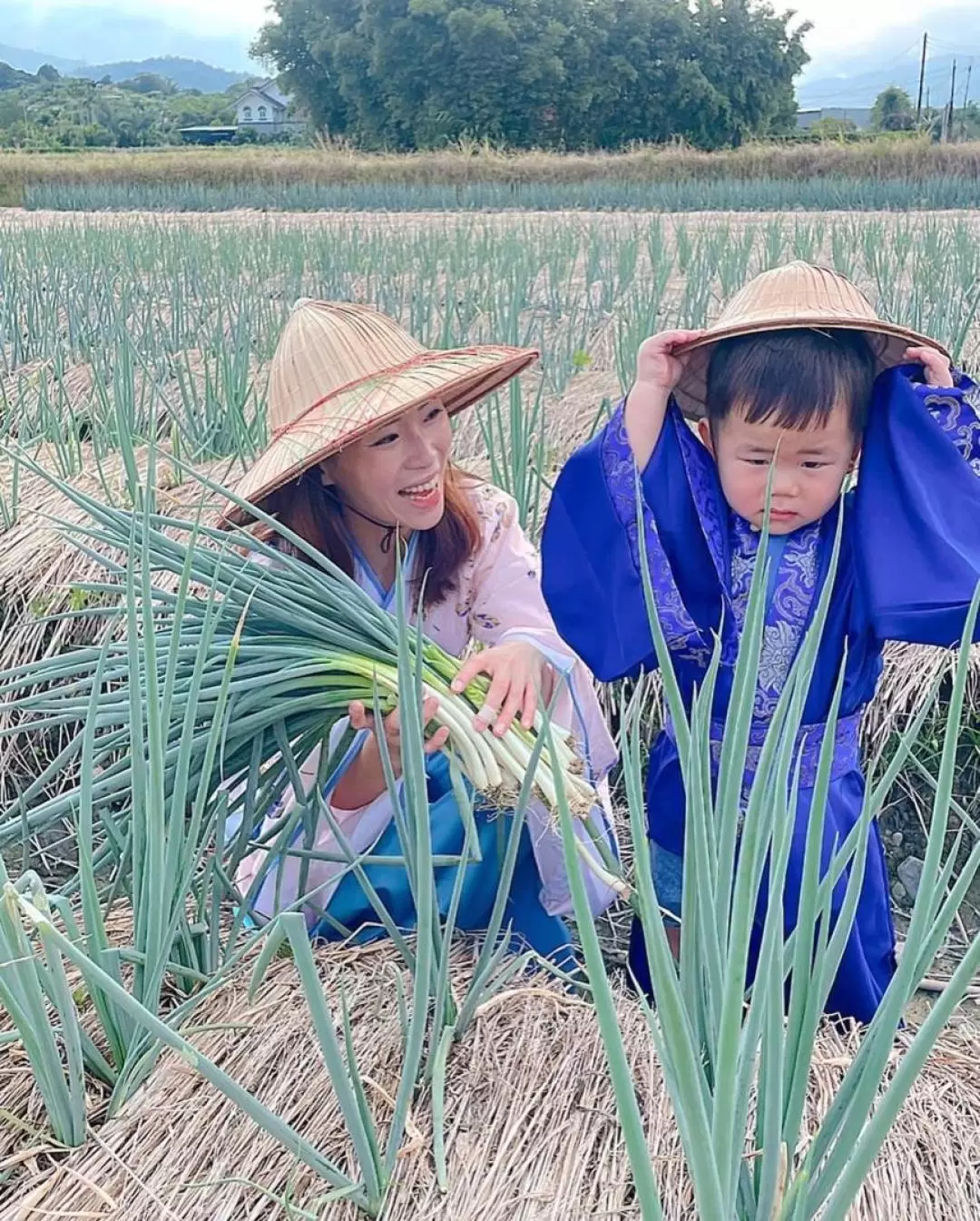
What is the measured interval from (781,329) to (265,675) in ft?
2.10

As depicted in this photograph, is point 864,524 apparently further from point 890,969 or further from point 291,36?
point 291,36

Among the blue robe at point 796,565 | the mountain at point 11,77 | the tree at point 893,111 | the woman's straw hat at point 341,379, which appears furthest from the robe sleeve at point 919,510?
the mountain at point 11,77

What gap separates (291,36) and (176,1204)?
32.0 metres

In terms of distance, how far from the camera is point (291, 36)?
93.4 feet

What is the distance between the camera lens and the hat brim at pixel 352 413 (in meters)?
1.21

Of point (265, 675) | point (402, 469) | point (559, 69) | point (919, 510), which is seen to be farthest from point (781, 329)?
point (559, 69)

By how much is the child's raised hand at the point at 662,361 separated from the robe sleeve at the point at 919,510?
0.73 feet

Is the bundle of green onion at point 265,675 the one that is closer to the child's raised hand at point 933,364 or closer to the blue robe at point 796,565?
the blue robe at point 796,565

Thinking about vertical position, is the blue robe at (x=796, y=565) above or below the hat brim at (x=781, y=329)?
below

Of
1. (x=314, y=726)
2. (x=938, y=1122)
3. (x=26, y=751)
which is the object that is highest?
(x=314, y=726)

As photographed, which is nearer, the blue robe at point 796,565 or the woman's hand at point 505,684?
the woman's hand at point 505,684

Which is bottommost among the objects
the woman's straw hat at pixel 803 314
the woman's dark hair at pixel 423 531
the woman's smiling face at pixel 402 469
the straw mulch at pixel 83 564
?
the straw mulch at pixel 83 564

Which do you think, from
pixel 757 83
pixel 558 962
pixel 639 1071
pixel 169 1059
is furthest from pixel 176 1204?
pixel 757 83

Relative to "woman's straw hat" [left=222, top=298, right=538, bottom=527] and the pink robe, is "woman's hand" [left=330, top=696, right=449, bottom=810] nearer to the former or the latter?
the pink robe
